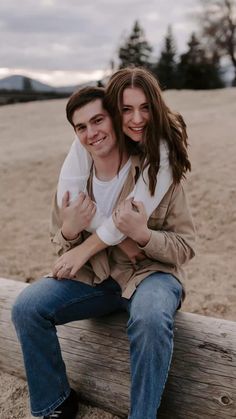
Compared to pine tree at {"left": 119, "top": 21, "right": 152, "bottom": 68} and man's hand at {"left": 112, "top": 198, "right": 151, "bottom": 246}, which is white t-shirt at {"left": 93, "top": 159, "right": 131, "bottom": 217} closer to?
man's hand at {"left": 112, "top": 198, "right": 151, "bottom": 246}

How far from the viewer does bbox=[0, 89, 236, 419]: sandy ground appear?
344cm

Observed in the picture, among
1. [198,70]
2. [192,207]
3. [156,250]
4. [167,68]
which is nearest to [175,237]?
[156,250]

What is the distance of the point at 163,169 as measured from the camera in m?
2.02

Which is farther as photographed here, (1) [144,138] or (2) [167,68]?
(2) [167,68]

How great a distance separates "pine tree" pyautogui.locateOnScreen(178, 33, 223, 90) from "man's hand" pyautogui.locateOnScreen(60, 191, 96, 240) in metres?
27.4

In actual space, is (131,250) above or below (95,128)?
below

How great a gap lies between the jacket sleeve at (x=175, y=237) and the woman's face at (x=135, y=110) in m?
0.28

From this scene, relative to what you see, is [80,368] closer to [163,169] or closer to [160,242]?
[160,242]

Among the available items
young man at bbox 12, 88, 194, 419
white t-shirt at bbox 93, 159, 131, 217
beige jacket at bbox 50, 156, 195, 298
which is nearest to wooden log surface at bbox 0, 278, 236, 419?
young man at bbox 12, 88, 194, 419

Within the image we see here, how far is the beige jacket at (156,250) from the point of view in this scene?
1998 millimetres

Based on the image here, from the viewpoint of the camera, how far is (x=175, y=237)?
2037 millimetres

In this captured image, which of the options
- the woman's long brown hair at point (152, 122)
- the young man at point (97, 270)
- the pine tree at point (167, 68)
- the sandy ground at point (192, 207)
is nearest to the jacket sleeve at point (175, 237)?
the young man at point (97, 270)

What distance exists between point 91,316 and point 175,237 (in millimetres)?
472

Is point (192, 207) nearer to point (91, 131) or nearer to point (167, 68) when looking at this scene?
→ point (91, 131)
